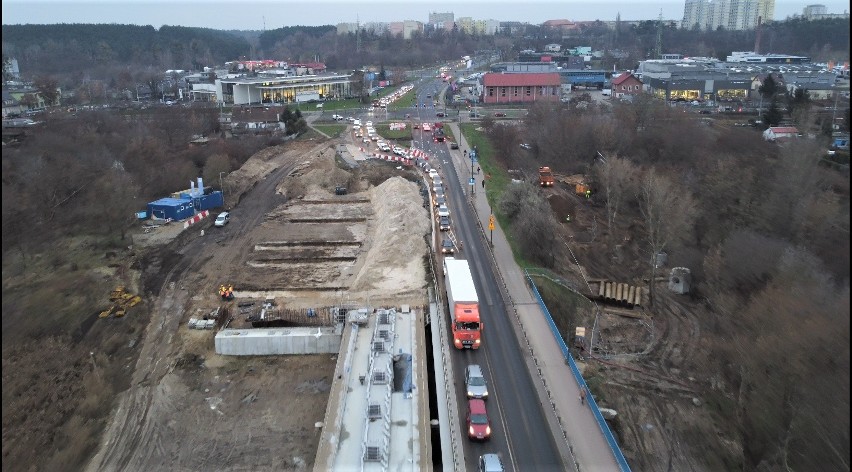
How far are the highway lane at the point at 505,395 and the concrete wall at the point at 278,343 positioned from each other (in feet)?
13.1

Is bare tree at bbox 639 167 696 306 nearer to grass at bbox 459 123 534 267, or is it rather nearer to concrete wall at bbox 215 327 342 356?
grass at bbox 459 123 534 267

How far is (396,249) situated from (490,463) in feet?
42.9

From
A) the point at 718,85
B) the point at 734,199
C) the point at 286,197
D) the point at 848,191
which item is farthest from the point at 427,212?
the point at 718,85

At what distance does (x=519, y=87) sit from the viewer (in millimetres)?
58750

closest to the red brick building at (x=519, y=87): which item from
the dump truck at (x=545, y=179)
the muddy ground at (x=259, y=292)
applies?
the muddy ground at (x=259, y=292)

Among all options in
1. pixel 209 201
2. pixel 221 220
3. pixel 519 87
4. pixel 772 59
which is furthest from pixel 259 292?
pixel 772 59

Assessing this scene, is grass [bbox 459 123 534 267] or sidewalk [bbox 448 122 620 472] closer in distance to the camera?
sidewalk [bbox 448 122 620 472]

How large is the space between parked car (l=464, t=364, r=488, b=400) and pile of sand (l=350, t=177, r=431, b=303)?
5.63 metres

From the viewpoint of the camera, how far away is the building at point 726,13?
111 m

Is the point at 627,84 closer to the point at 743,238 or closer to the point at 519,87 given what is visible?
the point at 519,87

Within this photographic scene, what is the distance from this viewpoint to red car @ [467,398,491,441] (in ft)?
37.6

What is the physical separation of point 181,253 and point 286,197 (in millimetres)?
8833

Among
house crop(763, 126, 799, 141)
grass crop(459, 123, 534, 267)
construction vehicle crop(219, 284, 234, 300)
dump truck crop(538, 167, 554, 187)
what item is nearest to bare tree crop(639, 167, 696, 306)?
grass crop(459, 123, 534, 267)

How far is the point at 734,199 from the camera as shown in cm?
2042
